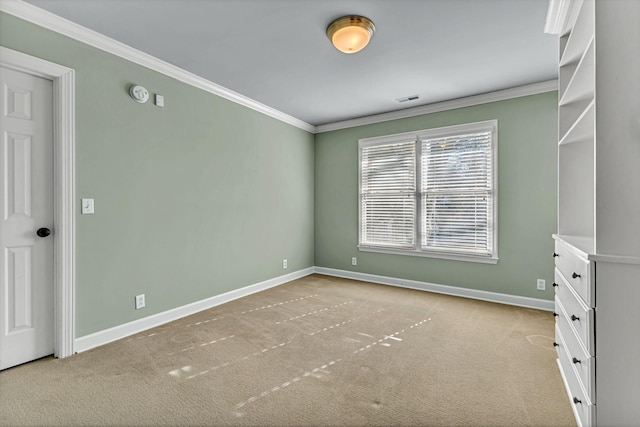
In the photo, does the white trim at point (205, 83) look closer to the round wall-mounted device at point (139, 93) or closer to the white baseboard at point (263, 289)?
the round wall-mounted device at point (139, 93)

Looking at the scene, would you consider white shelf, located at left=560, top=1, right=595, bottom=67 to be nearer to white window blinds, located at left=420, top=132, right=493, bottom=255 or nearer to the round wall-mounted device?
white window blinds, located at left=420, top=132, right=493, bottom=255

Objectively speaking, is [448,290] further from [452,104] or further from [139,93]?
[139,93]

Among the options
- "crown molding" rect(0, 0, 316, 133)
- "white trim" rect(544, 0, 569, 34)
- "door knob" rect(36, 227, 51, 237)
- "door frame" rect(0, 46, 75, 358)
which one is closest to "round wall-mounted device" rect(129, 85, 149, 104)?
"crown molding" rect(0, 0, 316, 133)

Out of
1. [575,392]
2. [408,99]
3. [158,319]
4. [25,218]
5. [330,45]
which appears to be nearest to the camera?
[575,392]

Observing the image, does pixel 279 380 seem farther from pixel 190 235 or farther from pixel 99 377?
pixel 190 235

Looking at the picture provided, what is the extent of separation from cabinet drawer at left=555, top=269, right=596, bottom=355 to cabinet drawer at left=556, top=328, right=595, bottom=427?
0.25 m

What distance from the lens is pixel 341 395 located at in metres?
1.95

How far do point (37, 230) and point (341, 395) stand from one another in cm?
255

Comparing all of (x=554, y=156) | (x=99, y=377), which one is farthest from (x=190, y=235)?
(x=554, y=156)

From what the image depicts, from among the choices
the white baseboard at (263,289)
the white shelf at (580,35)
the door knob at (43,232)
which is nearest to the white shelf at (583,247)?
the white shelf at (580,35)

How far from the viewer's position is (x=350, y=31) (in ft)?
7.79

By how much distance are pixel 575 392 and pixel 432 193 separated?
287 cm

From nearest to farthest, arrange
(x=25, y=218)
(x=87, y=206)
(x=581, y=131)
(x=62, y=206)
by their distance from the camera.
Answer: (x=581, y=131)
(x=25, y=218)
(x=62, y=206)
(x=87, y=206)

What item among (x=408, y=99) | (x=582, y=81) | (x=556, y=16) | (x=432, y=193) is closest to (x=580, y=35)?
(x=582, y=81)
